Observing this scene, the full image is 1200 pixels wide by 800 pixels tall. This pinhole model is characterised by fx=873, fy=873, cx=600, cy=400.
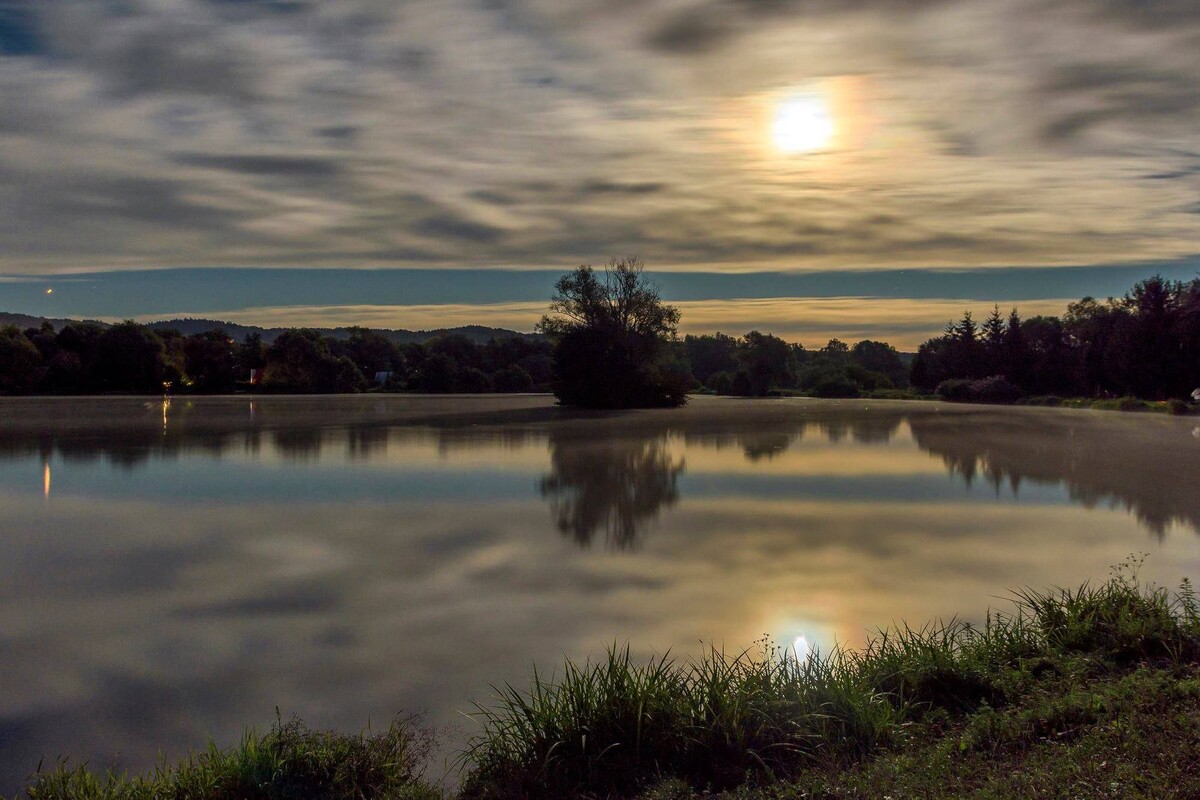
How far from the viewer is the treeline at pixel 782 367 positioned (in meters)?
81.6

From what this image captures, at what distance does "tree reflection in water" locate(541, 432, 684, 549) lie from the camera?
1097 cm

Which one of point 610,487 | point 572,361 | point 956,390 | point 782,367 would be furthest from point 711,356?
point 610,487

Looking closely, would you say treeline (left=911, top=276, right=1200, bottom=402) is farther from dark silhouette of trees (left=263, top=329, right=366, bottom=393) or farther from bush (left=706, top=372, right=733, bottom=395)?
dark silhouette of trees (left=263, top=329, right=366, bottom=393)

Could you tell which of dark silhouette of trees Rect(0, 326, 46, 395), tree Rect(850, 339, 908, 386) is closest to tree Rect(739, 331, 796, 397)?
tree Rect(850, 339, 908, 386)

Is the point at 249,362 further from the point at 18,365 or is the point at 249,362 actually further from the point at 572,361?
the point at 572,361

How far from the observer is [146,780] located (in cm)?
421

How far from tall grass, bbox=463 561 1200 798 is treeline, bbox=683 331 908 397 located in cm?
5135

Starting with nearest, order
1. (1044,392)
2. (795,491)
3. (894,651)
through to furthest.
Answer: (894,651) → (795,491) → (1044,392)

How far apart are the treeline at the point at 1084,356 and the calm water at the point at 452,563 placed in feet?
131

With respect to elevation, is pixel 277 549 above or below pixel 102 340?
below

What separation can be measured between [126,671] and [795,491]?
10734 mm

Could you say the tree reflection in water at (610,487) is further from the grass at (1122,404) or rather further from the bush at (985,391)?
the bush at (985,391)

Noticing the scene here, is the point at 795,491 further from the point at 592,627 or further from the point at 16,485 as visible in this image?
the point at 16,485

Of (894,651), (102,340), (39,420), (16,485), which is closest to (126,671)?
(894,651)
